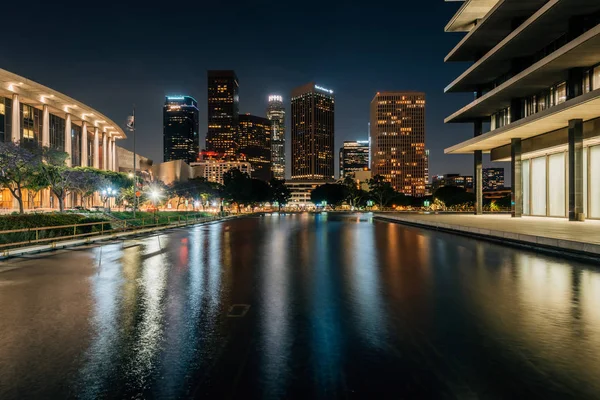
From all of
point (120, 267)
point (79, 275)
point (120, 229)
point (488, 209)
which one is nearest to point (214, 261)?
point (120, 267)

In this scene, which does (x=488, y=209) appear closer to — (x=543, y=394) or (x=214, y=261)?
(x=214, y=261)

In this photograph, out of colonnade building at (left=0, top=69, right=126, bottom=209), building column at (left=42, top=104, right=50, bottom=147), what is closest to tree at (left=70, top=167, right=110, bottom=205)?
colonnade building at (left=0, top=69, right=126, bottom=209)

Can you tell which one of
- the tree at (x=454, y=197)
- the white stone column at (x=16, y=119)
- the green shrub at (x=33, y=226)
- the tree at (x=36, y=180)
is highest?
the white stone column at (x=16, y=119)

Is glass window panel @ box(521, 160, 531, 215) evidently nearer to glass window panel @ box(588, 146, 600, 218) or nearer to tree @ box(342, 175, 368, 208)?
glass window panel @ box(588, 146, 600, 218)

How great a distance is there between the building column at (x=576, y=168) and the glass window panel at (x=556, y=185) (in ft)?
24.2

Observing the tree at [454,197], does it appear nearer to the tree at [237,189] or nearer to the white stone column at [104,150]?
Result: the tree at [237,189]

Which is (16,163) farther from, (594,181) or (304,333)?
(594,181)

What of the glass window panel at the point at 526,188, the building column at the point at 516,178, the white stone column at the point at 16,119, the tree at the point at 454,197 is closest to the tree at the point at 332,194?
the tree at the point at 454,197

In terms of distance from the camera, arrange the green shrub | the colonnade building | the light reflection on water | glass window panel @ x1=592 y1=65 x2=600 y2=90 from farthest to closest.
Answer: the colonnade building
glass window panel @ x1=592 y1=65 x2=600 y2=90
the green shrub
the light reflection on water

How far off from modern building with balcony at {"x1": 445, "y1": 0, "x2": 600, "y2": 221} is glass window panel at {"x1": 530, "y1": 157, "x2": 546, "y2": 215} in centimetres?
11

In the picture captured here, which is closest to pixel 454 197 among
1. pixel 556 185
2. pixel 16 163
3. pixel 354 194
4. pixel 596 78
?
pixel 354 194

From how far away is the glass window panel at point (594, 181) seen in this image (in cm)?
3456

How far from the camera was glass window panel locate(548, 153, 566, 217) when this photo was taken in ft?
131

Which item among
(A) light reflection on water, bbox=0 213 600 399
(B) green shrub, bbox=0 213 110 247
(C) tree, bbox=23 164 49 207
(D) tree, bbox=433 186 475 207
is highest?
(C) tree, bbox=23 164 49 207
